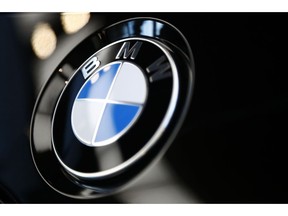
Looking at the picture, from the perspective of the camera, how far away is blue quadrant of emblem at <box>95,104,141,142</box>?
94cm

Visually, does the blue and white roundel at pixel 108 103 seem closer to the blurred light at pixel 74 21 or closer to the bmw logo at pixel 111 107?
the bmw logo at pixel 111 107

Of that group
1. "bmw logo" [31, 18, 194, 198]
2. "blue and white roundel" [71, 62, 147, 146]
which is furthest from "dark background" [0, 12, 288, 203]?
"blue and white roundel" [71, 62, 147, 146]

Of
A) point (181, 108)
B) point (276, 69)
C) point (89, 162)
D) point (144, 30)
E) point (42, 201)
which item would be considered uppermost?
point (144, 30)

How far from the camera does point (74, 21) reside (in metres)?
1.11

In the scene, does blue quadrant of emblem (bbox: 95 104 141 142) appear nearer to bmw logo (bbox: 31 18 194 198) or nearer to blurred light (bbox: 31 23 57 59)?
bmw logo (bbox: 31 18 194 198)

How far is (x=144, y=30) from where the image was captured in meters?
1.07

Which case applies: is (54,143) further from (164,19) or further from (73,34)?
(164,19)

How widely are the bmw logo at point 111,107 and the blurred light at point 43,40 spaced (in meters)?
0.06

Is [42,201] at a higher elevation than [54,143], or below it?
below

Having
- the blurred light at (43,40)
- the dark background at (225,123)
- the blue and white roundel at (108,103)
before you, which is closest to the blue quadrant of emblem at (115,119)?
the blue and white roundel at (108,103)

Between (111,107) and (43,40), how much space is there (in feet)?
1.03

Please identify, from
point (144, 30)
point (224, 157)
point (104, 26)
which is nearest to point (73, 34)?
point (104, 26)

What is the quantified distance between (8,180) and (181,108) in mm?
489

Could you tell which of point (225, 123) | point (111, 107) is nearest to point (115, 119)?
point (111, 107)
